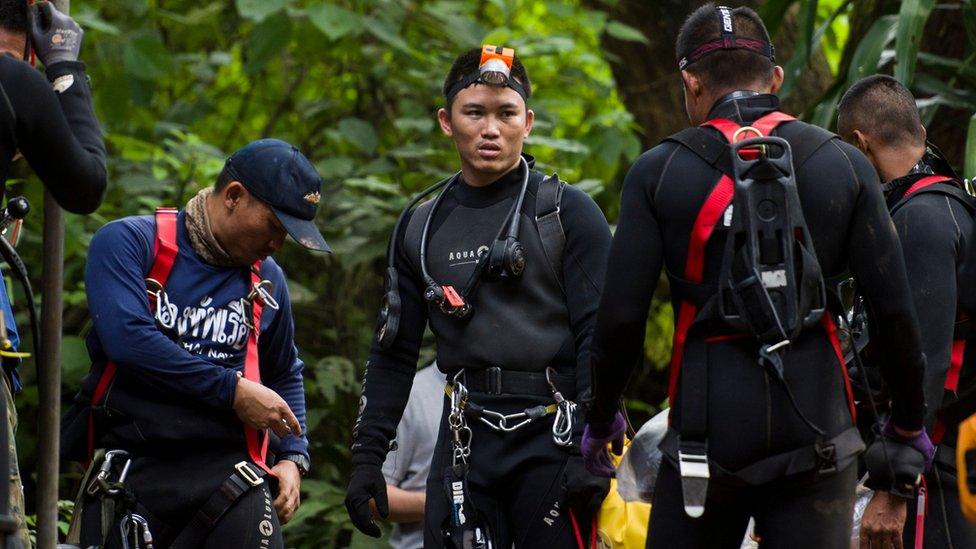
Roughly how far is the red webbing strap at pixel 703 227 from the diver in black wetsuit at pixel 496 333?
2.71 ft

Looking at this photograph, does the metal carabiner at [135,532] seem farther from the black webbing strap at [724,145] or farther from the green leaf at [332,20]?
the green leaf at [332,20]

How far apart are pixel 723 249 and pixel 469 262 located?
123cm

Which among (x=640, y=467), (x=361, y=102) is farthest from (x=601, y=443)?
(x=361, y=102)

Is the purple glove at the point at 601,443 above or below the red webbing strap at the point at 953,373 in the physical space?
below

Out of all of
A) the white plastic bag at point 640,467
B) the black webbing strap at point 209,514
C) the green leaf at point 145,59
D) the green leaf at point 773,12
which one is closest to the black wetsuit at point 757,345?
the white plastic bag at point 640,467

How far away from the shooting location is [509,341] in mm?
4309

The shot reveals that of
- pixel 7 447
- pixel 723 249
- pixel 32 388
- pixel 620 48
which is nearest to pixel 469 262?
pixel 723 249

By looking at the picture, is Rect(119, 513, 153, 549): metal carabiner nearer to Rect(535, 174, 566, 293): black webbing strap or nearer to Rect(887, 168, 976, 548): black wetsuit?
Rect(535, 174, 566, 293): black webbing strap

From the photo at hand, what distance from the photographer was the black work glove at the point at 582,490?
4.13 metres

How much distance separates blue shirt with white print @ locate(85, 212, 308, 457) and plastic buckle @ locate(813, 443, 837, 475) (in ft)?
6.15

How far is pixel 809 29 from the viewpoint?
668 centimetres

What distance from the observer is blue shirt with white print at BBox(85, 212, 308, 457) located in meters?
4.32

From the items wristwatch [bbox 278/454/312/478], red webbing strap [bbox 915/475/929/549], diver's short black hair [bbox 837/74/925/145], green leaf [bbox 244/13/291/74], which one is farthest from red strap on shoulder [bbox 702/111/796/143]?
green leaf [bbox 244/13/291/74]

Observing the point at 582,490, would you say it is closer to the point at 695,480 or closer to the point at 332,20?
the point at 695,480
